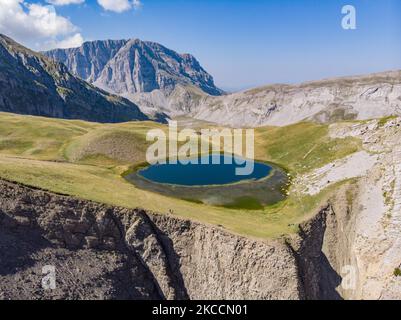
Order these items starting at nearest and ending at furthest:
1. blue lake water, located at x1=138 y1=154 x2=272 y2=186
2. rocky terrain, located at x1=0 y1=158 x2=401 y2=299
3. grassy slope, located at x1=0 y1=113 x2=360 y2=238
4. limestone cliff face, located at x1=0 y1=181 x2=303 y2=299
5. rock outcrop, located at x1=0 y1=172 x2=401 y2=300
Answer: limestone cliff face, located at x1=0 y1=181 x2=303 y2=299 → rocky terrain, located at x1=0 y1=158 x2=401 y2=299 → rock outcrop, located at x1=0 y1=172 x2=401 y2=300 → grassy slope, located at x1=0 y1=113 x2=360 y2=238 → blue lake water, located at x1=138 y1=154 x2=272 y2=186

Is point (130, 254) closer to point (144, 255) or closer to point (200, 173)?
point (144, 255)

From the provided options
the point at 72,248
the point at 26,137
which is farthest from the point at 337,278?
the point at 26,137

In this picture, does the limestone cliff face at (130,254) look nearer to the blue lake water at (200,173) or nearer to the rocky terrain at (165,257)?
the rocky terrain at (165,257)

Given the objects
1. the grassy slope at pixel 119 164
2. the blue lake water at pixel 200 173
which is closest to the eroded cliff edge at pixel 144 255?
the grassy slope at pixel 119 164

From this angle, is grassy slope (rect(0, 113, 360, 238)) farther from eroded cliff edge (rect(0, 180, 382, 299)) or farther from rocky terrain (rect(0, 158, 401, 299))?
rocky terrain (rect(0, 158, 401, 299))

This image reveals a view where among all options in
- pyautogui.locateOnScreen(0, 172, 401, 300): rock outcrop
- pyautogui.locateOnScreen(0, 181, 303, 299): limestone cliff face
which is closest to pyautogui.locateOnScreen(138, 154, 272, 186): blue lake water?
pyautogui.locateOnScreen(0, 181, 303, 299): limestone cliff face
